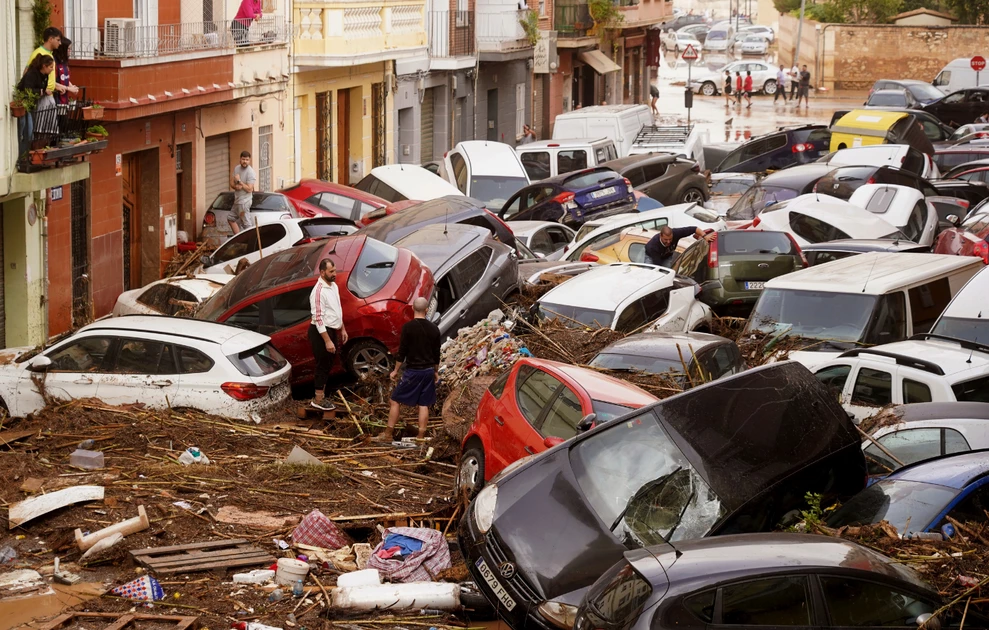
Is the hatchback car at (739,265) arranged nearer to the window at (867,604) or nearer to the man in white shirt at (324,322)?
the man in white shirt at (324,322)

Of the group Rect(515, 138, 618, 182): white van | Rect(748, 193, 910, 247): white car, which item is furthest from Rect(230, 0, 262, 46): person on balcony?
Rect(748, 193, 910, 247): white car

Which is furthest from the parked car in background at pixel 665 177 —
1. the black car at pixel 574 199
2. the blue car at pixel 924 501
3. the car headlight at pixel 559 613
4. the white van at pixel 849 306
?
the car headlight at pixel 559 613

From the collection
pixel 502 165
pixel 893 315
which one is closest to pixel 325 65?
pixel 502 165

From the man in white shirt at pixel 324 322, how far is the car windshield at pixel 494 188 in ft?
44.2

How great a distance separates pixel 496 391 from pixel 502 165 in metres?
17.7

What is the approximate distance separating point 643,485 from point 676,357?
4178 mm

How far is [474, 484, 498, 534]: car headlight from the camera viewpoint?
29.0 feet

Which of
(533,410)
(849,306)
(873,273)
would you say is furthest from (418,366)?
(873,273)

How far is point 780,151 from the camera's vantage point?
1323 inches

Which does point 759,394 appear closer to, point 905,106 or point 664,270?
point 664,270

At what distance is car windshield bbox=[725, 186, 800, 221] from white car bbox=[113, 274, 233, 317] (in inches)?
423

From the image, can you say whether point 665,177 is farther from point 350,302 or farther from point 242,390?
point 242,390

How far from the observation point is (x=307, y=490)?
37.9ft

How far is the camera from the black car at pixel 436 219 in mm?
18844
